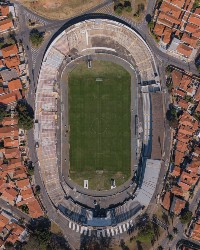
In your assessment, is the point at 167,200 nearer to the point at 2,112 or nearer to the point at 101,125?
the point at 101,125

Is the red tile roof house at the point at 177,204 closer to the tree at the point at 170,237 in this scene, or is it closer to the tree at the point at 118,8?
the tree at the point at 170,237

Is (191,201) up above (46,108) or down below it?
below

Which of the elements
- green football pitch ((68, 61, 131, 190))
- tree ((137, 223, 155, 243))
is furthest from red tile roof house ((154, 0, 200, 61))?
tree ((137, 223, 155, 243))

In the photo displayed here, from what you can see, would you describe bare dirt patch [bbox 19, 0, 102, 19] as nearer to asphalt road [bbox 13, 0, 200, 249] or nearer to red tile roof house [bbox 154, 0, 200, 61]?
asphalt road [bbox 13, 0, 200, 249]

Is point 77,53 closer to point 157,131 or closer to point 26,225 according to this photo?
point 157,131

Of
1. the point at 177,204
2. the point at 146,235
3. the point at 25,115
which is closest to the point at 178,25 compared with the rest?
the point at 25,115

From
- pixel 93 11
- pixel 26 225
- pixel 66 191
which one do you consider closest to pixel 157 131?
pixel 66 191

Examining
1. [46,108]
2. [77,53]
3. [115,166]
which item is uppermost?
[77,53]
